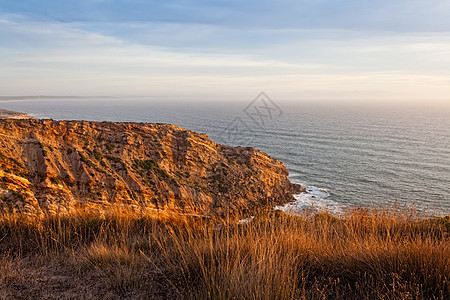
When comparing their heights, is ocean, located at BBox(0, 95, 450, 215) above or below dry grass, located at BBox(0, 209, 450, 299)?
below

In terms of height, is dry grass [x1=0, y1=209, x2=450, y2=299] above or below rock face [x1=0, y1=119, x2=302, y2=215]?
above

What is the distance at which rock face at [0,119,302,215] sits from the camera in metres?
21.1

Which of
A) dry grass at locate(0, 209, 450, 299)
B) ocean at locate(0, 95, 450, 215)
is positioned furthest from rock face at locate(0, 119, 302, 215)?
dry grass at locate(0, 209, 450, 299)

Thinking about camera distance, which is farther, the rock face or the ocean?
the ocean

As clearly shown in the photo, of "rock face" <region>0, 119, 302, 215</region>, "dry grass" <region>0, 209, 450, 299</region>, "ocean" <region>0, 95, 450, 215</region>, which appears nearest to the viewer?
"dry grass" <region>0, 209, 450, 299</region>

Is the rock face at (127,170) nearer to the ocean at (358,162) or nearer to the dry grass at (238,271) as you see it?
the ocean at (358,162)

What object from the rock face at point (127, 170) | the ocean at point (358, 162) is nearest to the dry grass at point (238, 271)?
the rock face at point (127, 170)

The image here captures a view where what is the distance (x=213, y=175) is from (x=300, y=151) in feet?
113

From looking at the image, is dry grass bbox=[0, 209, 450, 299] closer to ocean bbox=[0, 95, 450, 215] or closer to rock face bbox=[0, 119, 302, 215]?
rock face bbox=[0, 119, 302, 215]

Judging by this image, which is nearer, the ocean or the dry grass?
the dry grass

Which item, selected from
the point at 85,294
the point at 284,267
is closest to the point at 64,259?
the point at 85,294

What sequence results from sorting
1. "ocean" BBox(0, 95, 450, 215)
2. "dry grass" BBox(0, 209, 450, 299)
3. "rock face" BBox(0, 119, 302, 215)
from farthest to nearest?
"ocean" BBox(0, 95, 450, 215), "rock face" BBox(0, 119, 302, 215), "dry grass" BBox(0, 209, 450, 299)

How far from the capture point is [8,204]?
1702cm

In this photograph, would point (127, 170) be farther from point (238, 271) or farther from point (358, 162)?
point (358, 162)
